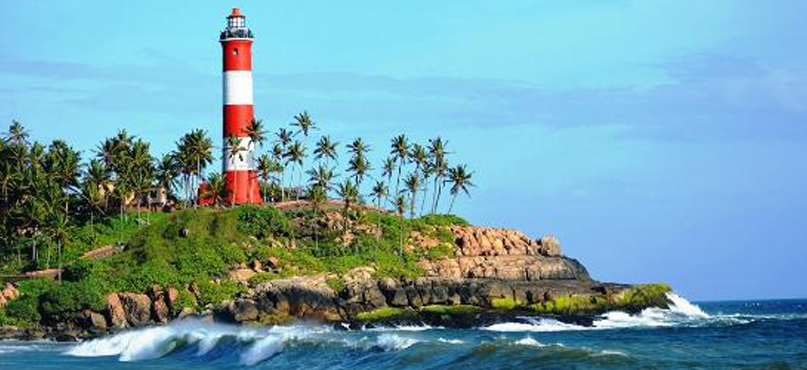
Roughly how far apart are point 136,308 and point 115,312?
4.96 feet

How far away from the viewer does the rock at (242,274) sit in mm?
75188

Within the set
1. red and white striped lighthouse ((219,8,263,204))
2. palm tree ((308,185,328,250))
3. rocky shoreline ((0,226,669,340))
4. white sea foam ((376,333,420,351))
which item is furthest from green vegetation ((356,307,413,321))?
white sea foam ((376,333,420,351))

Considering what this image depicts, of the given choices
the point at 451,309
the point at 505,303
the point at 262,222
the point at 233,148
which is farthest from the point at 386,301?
the point at 233,148

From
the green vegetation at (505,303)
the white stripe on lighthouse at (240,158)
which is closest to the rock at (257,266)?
the white stripe on lighthouse at (240,158)

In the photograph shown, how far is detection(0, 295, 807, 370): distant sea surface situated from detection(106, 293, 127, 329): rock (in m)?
3.85

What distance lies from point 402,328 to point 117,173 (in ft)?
93.4

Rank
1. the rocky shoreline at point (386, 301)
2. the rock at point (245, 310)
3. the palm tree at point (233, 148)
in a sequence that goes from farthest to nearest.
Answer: the palm tree at point (233, 148), the rocky shoreline at point (386, 301), the rock at point (245, 310)

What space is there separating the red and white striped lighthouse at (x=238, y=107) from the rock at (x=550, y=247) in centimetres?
1923

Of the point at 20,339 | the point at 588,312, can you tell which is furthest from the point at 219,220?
the point at 588,312

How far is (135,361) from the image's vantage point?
50219mm

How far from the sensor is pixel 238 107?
86.0m

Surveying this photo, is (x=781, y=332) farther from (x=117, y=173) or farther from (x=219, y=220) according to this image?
(x=117, y=173)

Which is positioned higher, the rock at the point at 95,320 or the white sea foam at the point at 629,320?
the rock at the point at 95,320

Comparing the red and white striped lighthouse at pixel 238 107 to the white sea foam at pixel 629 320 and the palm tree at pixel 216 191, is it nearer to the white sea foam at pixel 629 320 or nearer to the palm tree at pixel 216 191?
the palm tree at pixel 216 191
